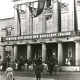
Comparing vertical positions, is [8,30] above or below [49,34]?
above

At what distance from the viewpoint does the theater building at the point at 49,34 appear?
30453mm

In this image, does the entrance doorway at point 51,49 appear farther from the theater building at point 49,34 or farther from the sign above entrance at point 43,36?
the sign above entrance at point 43,36

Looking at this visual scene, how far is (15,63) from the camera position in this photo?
28984 millimetres

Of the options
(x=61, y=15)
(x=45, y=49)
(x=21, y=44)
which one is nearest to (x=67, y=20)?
(x=61, y=15)

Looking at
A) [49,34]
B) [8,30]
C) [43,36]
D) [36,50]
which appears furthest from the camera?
[8,30]

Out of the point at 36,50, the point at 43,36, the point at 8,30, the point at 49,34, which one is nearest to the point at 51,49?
the point at 36,50

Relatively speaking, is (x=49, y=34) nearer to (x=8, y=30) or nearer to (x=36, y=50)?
(x=36, y=50)

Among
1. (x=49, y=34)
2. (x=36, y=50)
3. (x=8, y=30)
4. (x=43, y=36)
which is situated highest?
(x=8, y=30)

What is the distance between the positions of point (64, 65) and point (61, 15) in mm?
6590

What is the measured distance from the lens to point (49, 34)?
32.1 meters

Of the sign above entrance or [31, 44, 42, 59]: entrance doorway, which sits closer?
the sign above entrance

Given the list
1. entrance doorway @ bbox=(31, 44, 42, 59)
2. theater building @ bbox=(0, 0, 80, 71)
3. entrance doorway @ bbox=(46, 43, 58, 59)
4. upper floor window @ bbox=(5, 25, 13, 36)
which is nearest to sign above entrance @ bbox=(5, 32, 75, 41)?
theater building @ bbox=(0, 0, 80, 71)

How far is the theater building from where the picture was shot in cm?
3045

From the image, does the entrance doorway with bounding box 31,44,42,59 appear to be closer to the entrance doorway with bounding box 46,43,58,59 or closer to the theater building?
the theater building
